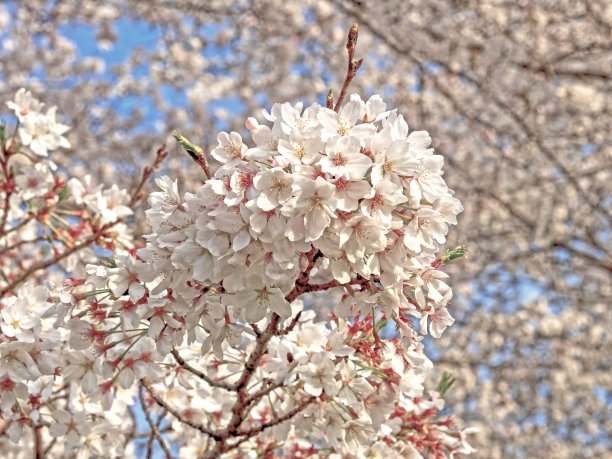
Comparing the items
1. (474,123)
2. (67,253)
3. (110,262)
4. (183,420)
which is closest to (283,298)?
(110,262)

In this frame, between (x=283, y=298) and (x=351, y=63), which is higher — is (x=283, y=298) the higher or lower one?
the lower one

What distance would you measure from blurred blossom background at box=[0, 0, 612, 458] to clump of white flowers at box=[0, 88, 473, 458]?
4621 millimetres

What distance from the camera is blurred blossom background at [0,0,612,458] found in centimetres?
632

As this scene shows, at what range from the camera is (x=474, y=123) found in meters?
6.10

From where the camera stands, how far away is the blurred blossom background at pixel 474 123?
6.32 metres

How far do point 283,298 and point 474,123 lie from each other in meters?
5.29

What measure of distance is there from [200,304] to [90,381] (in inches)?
19.6

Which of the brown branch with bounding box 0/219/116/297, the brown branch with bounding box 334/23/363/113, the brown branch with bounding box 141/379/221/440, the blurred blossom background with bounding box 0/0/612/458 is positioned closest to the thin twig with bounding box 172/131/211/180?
the brown branch with bounding box 334/23/363/113

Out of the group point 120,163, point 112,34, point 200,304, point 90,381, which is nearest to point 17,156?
point 90,381

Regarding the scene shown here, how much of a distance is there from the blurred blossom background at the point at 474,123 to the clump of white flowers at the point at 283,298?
462 centimetres

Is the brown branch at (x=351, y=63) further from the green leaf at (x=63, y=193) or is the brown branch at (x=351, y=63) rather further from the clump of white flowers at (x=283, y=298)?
the green leaf at (x=63, y=193)

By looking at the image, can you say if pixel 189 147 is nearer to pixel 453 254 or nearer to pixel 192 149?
pixel 192 149

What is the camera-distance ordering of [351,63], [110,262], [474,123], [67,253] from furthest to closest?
[474,123] < [67,253] < [110,262] < [351,63]

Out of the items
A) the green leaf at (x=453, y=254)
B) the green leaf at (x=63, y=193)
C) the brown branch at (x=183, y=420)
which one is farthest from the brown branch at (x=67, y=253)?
the green leaf at (x=453, y=254)
